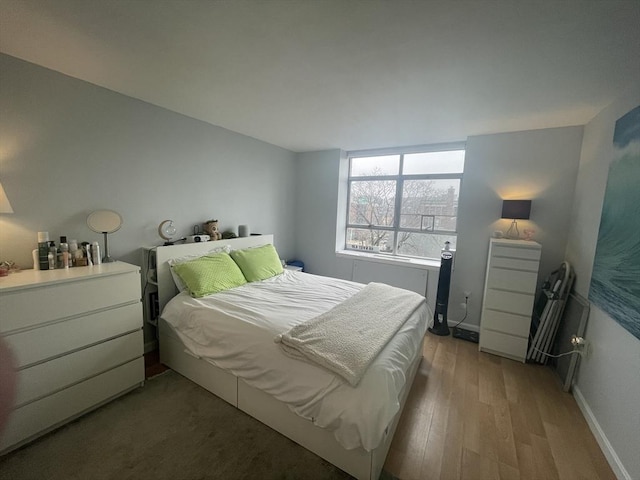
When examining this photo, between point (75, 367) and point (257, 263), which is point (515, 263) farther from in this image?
point (75, 367)

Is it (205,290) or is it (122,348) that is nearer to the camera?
(122,348)

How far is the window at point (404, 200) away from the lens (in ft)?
11.5

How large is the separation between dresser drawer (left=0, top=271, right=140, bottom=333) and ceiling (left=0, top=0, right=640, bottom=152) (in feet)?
4.80

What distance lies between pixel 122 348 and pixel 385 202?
11.6 ft

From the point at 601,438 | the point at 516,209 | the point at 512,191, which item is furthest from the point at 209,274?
the point at 512,191

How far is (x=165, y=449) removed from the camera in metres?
1.53

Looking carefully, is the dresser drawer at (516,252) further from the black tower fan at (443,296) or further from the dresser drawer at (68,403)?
the dresser drawer at (68,403)

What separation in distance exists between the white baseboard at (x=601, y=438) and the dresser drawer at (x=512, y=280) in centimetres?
87

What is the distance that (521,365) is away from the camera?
101 inches

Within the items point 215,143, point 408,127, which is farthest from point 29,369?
point 408,127

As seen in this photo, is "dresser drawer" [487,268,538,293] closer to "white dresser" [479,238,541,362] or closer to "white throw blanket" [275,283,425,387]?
"white dresser" [479,238,541,362]

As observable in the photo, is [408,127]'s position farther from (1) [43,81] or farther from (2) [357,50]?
(1) [43,81]

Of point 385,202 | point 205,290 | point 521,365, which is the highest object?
point 385,202

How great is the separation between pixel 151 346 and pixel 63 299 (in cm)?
116
